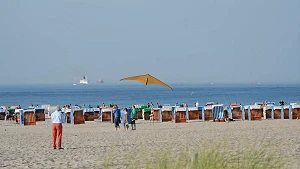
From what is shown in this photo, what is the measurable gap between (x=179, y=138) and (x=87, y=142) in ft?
9.28

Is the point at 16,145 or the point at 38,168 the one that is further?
the point at 16,145

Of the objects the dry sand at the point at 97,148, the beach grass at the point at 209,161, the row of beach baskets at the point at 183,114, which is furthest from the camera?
the row of beach baskets at the point at 183,114

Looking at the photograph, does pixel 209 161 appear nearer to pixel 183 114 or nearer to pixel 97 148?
pixel 97 148

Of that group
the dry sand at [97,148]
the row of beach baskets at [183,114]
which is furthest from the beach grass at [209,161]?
the row of beach baskets at [183,114]

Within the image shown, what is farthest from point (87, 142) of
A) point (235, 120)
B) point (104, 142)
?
point (235, 120)

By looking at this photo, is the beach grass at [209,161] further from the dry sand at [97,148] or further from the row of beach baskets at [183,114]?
the row of beach baskets at [183,114]

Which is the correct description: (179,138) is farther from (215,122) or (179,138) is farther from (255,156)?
(255,156)

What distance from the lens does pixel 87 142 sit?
1650 centimetres

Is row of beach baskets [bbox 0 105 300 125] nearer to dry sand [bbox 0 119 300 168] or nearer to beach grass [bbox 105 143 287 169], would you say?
dry sand [bbox 0 119 300 168]

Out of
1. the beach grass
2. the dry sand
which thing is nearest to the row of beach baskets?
the dry sand

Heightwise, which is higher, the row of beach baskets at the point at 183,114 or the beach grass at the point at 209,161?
the row of beach baskets at the point at 183,114

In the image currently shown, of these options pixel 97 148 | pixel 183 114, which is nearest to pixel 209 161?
pixel 97 148

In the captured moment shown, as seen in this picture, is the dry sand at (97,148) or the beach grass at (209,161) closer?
the beach grass at (209,161)

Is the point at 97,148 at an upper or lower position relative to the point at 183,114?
lower
